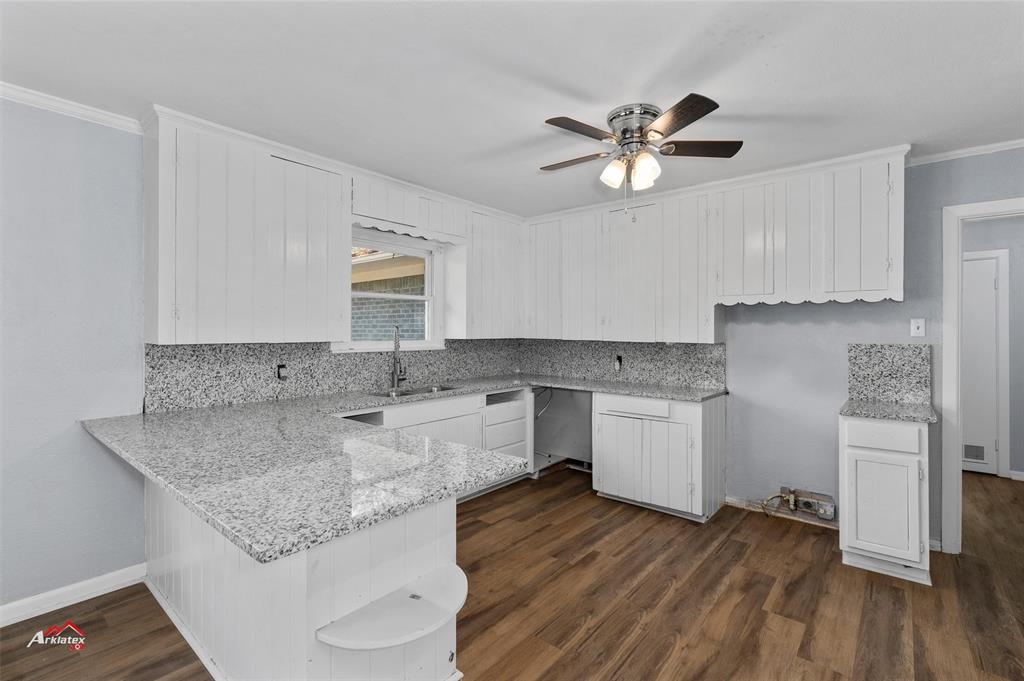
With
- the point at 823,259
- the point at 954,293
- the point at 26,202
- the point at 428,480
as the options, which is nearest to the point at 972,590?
the point at 954,293

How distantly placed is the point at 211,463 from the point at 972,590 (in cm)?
360

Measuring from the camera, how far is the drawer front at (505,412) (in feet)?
12.9

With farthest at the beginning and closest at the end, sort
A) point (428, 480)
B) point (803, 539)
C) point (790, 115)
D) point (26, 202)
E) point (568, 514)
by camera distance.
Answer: point (568, 514), point (803, 539), point (790, 115), point (26, 202), point (428, 480)

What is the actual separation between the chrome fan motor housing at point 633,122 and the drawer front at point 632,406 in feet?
6.16

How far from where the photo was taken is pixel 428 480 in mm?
1505

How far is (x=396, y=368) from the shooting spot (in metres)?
3.70

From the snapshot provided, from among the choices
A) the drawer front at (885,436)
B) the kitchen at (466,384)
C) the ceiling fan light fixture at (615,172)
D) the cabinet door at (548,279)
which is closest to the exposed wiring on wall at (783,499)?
the kitchen at (466,384)

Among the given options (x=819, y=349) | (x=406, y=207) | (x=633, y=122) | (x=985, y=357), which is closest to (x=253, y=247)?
(x=406, y=207)

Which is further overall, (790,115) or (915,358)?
(915,358)

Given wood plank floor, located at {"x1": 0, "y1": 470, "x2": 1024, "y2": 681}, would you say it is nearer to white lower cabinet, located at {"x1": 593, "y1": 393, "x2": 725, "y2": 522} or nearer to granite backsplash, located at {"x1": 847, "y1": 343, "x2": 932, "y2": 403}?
white lower cabinet, located at {"x1": 593, "y1": 393, "x2": 725, "y2": 522}

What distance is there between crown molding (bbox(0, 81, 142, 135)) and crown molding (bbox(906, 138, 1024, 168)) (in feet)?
14.6

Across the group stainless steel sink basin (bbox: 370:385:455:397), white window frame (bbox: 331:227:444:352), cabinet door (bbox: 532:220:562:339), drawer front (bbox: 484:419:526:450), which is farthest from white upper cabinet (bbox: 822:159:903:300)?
white window frame (bbox: 331:227:444:352)

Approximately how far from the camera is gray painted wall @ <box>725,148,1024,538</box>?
2943 millimetres

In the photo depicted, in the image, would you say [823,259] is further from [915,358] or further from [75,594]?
[75,594]
